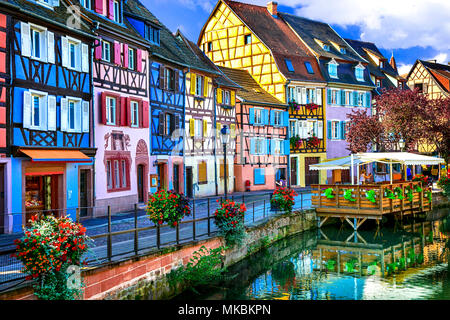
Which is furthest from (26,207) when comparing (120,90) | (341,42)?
(341,42)

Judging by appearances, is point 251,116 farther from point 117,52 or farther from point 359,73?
point 117,52

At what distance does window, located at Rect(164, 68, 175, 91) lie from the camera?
2619 cm

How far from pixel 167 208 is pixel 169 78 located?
1465 cm

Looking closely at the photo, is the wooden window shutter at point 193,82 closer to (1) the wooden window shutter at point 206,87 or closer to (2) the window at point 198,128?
(1) the wooden window shutter at point 206,87

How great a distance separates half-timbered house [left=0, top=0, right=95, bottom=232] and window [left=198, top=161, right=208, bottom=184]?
10445 millimetres

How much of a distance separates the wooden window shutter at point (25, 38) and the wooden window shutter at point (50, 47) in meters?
0.95

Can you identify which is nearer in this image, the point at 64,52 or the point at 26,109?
the point at 26,109

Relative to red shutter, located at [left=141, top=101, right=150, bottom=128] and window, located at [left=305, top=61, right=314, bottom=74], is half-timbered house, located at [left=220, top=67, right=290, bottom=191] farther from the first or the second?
red shutter, located at [left=141, top=101, right=150, bottom=128]

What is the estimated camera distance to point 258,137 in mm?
36500

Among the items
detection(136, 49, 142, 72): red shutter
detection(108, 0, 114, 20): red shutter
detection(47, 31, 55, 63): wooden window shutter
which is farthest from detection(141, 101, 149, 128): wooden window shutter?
detection(47, 31, 55, 63): wooden window shutter

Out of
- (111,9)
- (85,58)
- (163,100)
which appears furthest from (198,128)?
(85,58)

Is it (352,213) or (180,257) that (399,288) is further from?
(352,213)

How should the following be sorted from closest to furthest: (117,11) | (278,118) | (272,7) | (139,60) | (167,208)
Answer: (167,208) < (117,11) < (139,60) < (278,118) < (272,7)

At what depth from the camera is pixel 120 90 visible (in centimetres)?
2211
